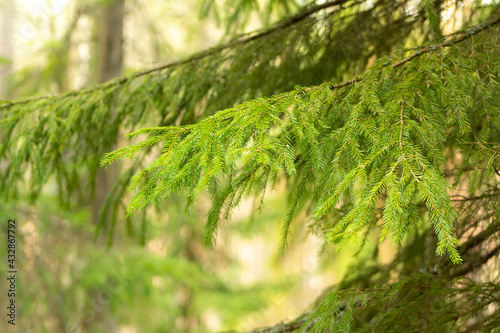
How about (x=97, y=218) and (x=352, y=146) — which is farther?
(x=97, y=218)

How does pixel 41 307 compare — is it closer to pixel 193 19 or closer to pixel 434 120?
pixel 434 120

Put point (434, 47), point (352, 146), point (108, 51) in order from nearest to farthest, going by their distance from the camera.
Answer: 1. point (352, 146)
2. point (434, 47)
3. point (108, 51)

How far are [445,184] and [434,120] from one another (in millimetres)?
254

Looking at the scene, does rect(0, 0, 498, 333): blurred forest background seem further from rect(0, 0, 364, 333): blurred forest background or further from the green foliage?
the green foliage

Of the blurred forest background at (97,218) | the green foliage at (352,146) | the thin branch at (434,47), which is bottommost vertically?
the green foliage at (352,146)

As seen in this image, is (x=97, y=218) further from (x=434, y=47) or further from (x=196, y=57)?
(x=434, y=47)

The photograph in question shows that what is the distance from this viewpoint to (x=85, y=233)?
5.52 metres

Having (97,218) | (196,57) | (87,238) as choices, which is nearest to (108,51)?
(97,218)

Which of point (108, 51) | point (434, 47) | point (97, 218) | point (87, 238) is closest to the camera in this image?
point (434, 47)

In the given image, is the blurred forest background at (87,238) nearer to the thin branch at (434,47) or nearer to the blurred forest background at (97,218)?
the blurred forest background at (97,218)

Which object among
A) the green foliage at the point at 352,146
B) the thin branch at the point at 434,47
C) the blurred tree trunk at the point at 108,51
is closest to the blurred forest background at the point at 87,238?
the blurred tree trunk at the point at 108,51

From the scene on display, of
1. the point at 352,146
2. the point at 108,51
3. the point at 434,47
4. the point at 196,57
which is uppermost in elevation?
the point at 108,51

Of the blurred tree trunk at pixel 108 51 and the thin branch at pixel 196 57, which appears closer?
the thin branch at pixel 196 57

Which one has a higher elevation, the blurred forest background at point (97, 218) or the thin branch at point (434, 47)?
the blurred forest background at point (97, 218)
